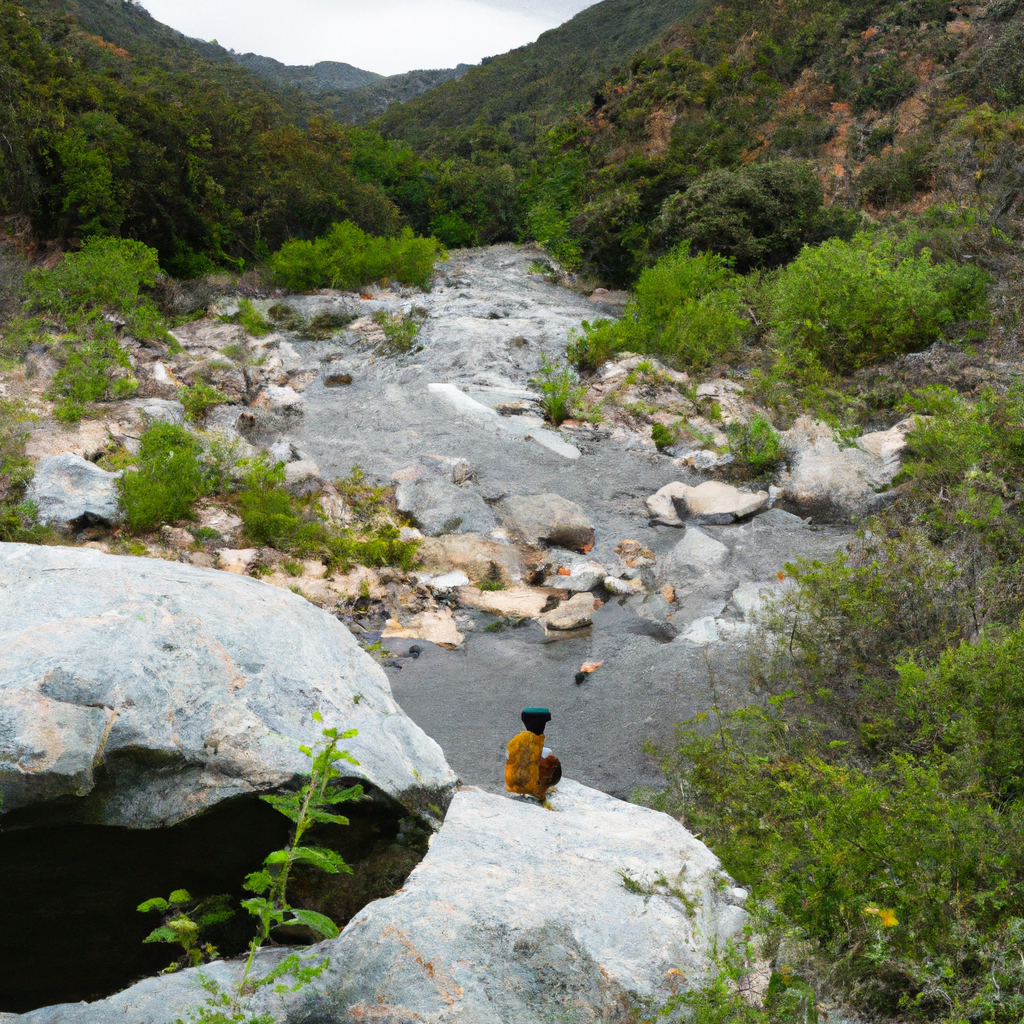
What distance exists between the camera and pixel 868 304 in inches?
415

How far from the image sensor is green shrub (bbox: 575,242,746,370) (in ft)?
40.6

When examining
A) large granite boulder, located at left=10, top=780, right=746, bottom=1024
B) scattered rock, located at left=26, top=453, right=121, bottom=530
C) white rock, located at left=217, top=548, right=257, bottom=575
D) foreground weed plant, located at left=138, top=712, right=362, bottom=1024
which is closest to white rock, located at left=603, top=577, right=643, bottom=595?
white rock, located at left=217, top=548, right=257, bottom=575

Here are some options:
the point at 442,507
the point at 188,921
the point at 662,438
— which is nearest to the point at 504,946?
the point at 188,921

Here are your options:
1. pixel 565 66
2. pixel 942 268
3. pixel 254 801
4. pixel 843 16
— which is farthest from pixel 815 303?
pixel 565 66

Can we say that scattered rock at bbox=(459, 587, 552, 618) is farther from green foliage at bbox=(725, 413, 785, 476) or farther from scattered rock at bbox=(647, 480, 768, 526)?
green foliage at bbox=(725, 413, 785, 476)

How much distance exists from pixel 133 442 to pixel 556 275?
13.9 metres

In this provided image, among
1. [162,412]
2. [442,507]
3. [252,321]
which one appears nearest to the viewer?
[442,507]

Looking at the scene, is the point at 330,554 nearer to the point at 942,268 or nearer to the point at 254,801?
the point at 254,801

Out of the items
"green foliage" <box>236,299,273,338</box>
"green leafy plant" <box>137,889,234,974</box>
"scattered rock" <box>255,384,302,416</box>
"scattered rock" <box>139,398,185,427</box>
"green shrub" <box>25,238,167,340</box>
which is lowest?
"green leafy plant" <box>137,889,234,974</box>

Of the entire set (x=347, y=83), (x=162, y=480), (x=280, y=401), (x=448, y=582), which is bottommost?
(x=448, y=582)

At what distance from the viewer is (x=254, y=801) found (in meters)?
2.70

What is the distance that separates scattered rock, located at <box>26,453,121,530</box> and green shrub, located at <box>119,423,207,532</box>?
15cm

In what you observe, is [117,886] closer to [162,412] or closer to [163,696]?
[163,696]

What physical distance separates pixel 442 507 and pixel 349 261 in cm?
929
